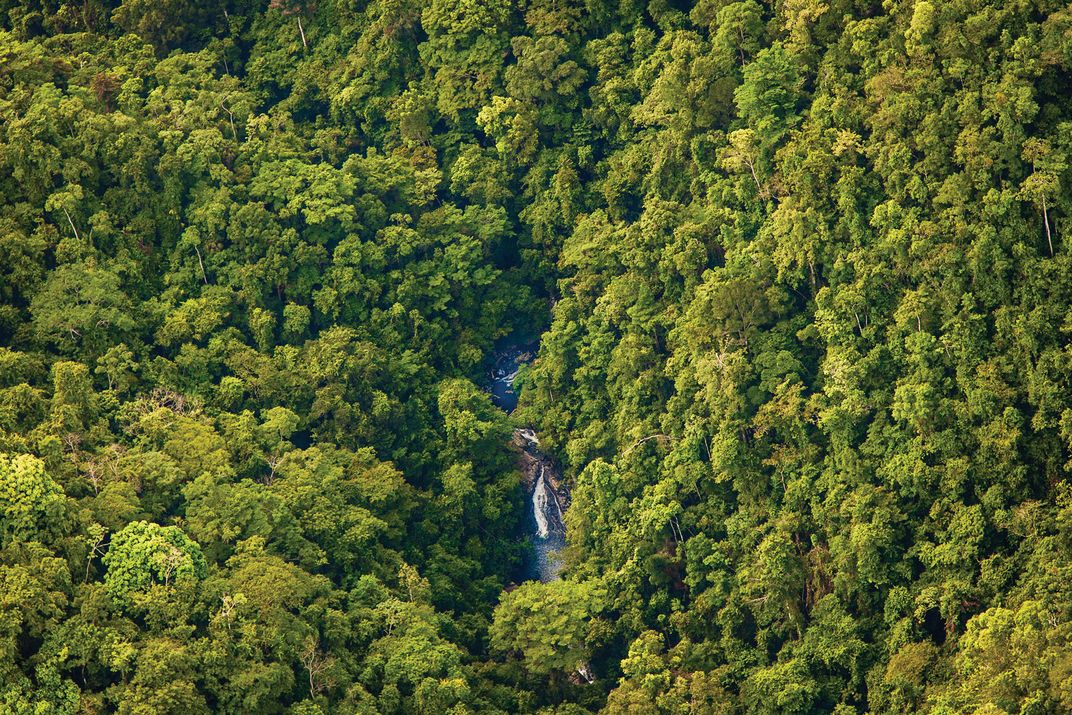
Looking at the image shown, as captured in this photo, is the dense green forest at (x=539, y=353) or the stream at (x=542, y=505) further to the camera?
the stream at (x=542, y=505)

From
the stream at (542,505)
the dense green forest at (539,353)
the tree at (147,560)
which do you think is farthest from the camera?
the stream at (542,505)

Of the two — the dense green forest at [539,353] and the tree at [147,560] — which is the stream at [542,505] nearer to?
the dense green forest at [539,353]

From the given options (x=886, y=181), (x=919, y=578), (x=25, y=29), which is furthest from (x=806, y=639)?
(x=25, y=29)

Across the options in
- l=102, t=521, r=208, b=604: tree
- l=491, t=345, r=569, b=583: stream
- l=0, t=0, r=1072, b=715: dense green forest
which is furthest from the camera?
l=491, t=345, r=569, b=583: stream

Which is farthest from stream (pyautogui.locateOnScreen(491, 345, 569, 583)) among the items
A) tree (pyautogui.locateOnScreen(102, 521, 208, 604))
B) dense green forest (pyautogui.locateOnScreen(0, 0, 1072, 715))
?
tree (pyautogui.locateOnScreen(102, 521, 208, 604))

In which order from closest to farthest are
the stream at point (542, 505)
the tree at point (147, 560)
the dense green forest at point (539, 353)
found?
1. the dense green forest at point (539, 353)
2. the tree at point (147, 560)
3. the stream at point (542, 505)

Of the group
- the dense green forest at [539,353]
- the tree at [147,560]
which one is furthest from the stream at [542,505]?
the tree at [147,560]

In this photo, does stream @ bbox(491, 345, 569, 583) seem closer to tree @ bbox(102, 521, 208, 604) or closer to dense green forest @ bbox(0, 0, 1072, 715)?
dense green forest @ bbox(0, 0, 1072, 715)

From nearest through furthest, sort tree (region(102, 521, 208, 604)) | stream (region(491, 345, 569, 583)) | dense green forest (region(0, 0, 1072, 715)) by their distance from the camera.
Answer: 1. dense green forest (region(0, 0, 1072, 715))
2. tree (region(102, 521, 208, 604))
3. stream (region(491, 345, 569, 583))

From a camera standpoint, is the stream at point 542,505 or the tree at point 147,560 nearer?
the tree at point 147,560

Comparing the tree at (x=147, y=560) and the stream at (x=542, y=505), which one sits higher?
the stream at (x=542, y=505)

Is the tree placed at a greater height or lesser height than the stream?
lesser
